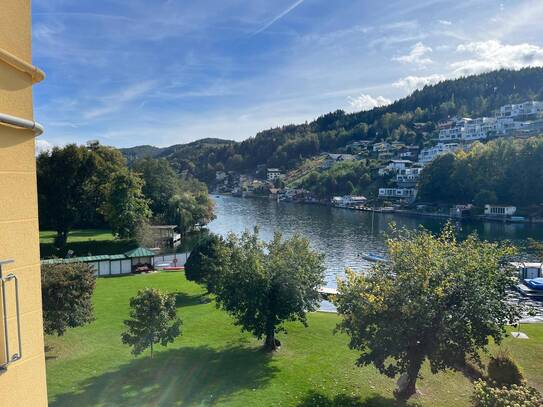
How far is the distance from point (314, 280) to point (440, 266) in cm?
455

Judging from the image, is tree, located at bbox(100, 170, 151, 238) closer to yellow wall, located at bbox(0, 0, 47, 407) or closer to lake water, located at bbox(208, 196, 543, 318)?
lake water, located at bbox(208, 196, 543, 318)

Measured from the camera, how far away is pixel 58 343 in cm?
1355

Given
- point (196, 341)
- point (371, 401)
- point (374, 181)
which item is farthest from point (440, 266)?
point (374, 181)

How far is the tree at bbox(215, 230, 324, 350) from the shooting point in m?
12.8

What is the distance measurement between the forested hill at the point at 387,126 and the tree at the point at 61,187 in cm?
10989

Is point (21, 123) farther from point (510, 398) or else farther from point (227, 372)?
point (227, 372)

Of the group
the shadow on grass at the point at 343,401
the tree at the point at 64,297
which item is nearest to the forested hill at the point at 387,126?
the shadow on grass at the point at 343,401

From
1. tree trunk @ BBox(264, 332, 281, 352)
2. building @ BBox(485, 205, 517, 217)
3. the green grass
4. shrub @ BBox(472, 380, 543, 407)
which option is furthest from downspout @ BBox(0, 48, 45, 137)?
building @ BBox(485, 205, 517, 217)

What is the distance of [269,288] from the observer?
12844 millimetres

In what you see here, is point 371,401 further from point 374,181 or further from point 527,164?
point 374,181

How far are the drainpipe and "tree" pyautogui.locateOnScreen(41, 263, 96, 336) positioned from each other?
467 inches

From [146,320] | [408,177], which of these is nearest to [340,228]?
[408,177]

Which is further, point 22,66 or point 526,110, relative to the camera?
point 526,110

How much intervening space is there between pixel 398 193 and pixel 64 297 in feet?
271
